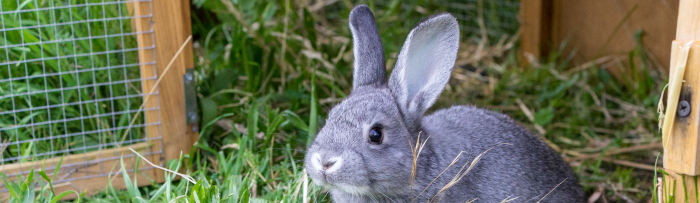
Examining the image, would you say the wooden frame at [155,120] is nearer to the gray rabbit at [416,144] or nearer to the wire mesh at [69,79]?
the wire mesh at [69,79]

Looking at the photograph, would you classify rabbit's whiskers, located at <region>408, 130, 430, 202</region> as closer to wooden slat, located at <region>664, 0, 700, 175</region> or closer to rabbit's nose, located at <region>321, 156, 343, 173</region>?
rabbit's nose, located at <region>321, 156, 343, 173</region>

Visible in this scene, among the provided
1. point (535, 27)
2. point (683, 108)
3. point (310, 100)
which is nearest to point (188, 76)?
point (310, 100)

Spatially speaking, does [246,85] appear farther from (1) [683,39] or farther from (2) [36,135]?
(1) [683,39]

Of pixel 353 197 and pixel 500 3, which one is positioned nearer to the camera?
pixel 353 197

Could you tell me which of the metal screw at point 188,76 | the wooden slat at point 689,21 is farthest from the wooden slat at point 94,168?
the wooden slat at point 689,21

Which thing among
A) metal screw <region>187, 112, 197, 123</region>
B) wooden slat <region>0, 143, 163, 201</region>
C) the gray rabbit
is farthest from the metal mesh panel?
wooden slat <region>0, 143, 163, 201</region>

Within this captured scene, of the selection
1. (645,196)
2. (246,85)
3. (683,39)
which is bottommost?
(645,196)

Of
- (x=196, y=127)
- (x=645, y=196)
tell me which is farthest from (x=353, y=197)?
(x=645, y=196)
